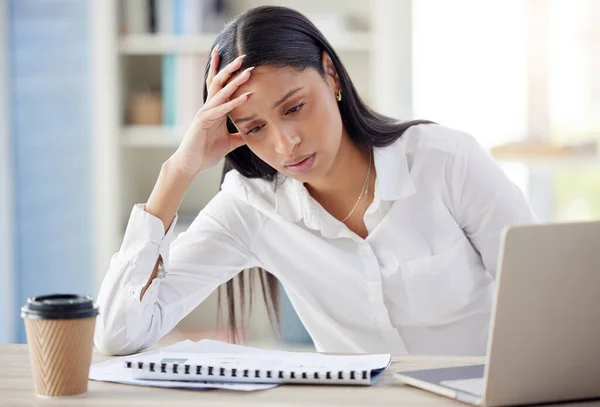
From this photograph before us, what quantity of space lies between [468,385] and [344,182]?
0.77 m

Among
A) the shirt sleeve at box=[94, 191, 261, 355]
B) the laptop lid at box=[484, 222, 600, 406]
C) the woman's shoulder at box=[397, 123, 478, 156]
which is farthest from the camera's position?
the woman's shoulder at box=[397, 123, 478, 156]

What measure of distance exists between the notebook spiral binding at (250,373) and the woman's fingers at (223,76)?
0.60 metres

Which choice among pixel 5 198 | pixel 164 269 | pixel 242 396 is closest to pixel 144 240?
pixel 164 269

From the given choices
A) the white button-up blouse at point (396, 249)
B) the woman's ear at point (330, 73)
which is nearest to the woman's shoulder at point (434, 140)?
the white button-up blouse at point (396, 249)

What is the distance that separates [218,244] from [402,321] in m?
0.42

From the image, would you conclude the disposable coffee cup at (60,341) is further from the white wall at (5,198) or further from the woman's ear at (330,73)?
the white wall at (5,198)

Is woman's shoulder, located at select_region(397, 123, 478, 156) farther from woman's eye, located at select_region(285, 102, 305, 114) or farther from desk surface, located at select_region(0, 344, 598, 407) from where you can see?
desk surface, located at select_region(0, 344, 598, 407)

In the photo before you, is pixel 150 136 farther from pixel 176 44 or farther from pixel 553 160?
pixel 553 160

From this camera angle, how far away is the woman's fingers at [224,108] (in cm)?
156

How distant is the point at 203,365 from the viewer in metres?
1.21

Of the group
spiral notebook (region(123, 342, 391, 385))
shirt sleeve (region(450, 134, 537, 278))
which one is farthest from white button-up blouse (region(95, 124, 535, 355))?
spiral notebook (region(123, 342, 391, 385))

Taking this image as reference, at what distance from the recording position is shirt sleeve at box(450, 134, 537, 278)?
1.70 m

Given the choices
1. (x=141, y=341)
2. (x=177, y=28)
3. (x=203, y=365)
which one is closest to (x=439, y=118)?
(x=177, y=28)

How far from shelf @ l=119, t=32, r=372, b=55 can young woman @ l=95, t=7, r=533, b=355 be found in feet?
4.22
